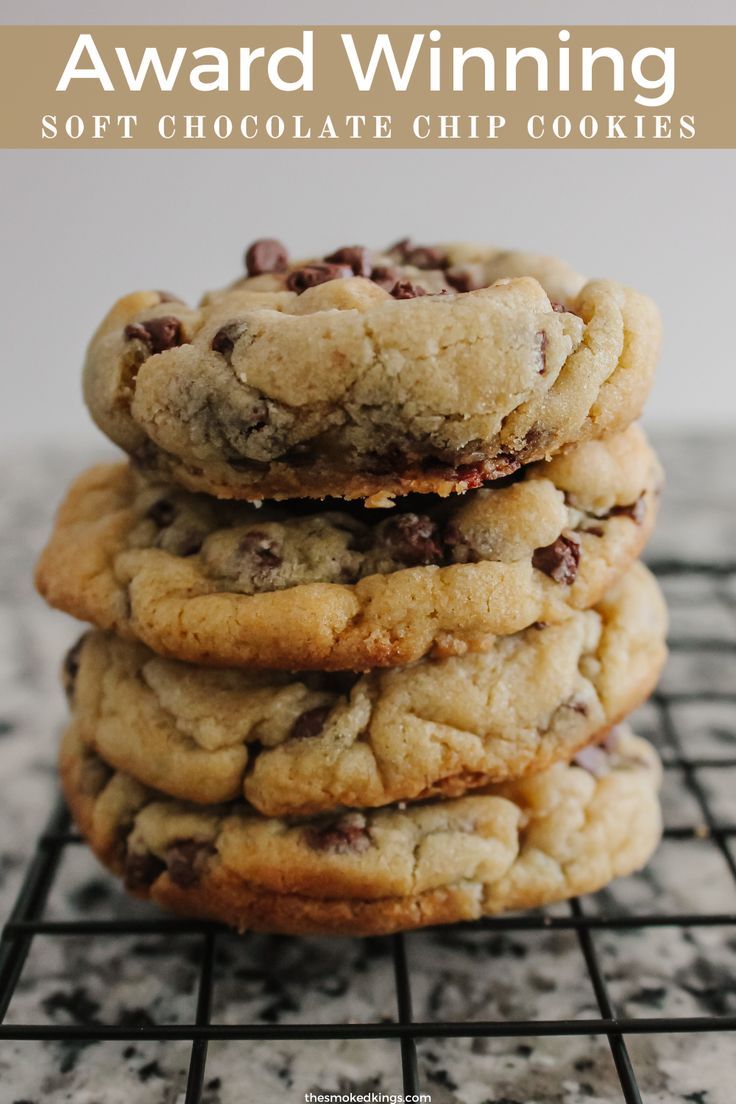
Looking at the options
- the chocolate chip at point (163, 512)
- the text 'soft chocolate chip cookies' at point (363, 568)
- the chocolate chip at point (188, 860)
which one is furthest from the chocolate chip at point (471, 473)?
the chocolate chip at point (188, 860)

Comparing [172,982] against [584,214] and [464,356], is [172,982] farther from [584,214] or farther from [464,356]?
[584,214]

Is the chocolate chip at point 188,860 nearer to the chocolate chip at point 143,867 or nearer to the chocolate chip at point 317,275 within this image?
the chocolate chip at point 143,867

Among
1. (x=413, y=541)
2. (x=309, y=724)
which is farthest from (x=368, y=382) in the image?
(x=309, y=724)

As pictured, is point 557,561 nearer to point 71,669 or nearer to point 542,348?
point 542,348

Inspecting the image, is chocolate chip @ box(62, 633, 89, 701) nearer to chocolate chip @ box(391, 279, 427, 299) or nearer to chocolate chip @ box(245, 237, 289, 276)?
chocolate chip @ box(245, 237, 289, 276)

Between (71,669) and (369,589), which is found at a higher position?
(369,589)
